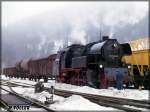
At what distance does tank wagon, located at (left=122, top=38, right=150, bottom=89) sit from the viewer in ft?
81.3

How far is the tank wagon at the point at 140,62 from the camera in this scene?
24.8 m

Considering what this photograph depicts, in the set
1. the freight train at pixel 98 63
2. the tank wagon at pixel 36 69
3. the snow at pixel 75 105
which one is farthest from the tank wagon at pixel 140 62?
the tank wagon at pixel 36 69

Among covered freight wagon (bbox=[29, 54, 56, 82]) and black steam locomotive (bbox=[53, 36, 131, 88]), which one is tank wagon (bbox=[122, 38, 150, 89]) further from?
covered freight wagon (bbox=[29, 54, 56, 82])

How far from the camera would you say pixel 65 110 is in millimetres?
12492

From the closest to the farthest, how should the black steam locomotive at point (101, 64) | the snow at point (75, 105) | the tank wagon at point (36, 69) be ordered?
the snow at point (75, 105) → the black steam locomotive at point (101, 64) → the tank wagon at point (36, 69)

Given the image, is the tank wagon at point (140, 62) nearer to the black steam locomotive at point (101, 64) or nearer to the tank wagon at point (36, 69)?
the black steam locomotive at point (101, 64)

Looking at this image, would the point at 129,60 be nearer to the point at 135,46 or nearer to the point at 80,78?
the point at 135,46

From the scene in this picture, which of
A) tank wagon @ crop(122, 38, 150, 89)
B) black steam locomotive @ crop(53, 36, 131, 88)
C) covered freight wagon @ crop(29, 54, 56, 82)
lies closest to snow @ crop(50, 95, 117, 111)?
black steam locomotive @ crop(53, 36, 131, 88)

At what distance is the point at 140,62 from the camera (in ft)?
83.4

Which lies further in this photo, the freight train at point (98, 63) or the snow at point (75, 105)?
the freight train at point (98, 63)

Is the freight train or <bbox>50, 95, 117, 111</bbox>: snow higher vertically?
the freight train

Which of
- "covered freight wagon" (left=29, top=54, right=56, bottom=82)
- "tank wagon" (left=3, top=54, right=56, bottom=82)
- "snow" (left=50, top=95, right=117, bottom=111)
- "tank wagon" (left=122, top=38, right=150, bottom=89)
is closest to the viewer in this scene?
"snow" (left=50, top=95, right=117, bottom=111)

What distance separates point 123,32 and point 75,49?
112608 mm

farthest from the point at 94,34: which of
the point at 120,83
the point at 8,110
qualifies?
the point at 8,110
